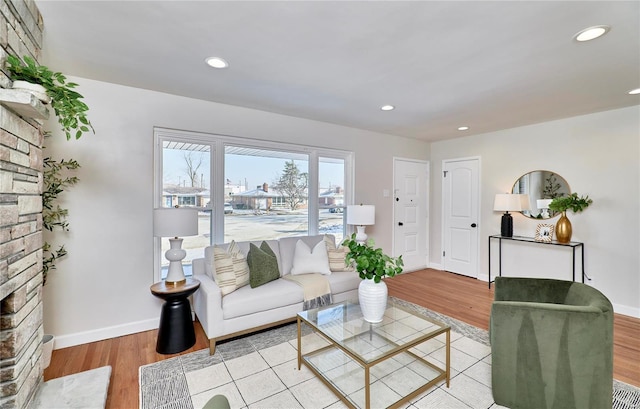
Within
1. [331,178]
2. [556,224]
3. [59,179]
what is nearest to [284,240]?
[331,178]

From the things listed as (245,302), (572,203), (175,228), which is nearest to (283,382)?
(245,302)

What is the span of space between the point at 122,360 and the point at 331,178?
3.10m

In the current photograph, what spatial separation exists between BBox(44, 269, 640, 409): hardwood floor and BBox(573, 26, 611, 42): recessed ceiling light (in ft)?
7.91

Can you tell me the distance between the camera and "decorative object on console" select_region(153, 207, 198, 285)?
95.7 inches

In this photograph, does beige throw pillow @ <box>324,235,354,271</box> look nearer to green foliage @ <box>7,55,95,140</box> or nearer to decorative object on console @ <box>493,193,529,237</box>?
decorative object on console @ <box>493,193,529,237</box>

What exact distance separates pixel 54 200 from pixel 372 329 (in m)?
2.86

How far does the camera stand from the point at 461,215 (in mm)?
4902

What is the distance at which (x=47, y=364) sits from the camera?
7.20 feet

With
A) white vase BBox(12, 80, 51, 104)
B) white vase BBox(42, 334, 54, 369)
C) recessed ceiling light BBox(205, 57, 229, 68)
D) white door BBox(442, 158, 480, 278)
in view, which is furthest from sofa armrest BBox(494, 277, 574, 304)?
white vase BBox(42, 334, 54, 369)

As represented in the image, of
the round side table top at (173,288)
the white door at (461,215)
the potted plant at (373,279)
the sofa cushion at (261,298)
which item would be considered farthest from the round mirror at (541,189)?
the round side table top at (173,288)

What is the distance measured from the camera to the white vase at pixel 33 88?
1324 mm

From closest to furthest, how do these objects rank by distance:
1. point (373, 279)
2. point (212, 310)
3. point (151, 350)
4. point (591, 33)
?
point (591, 33) < point (373, 279) < point (212, 310) < point (151, 350)

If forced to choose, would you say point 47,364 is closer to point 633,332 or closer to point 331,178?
point 331,178

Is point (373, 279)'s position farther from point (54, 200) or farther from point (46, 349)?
point (54, 200)
